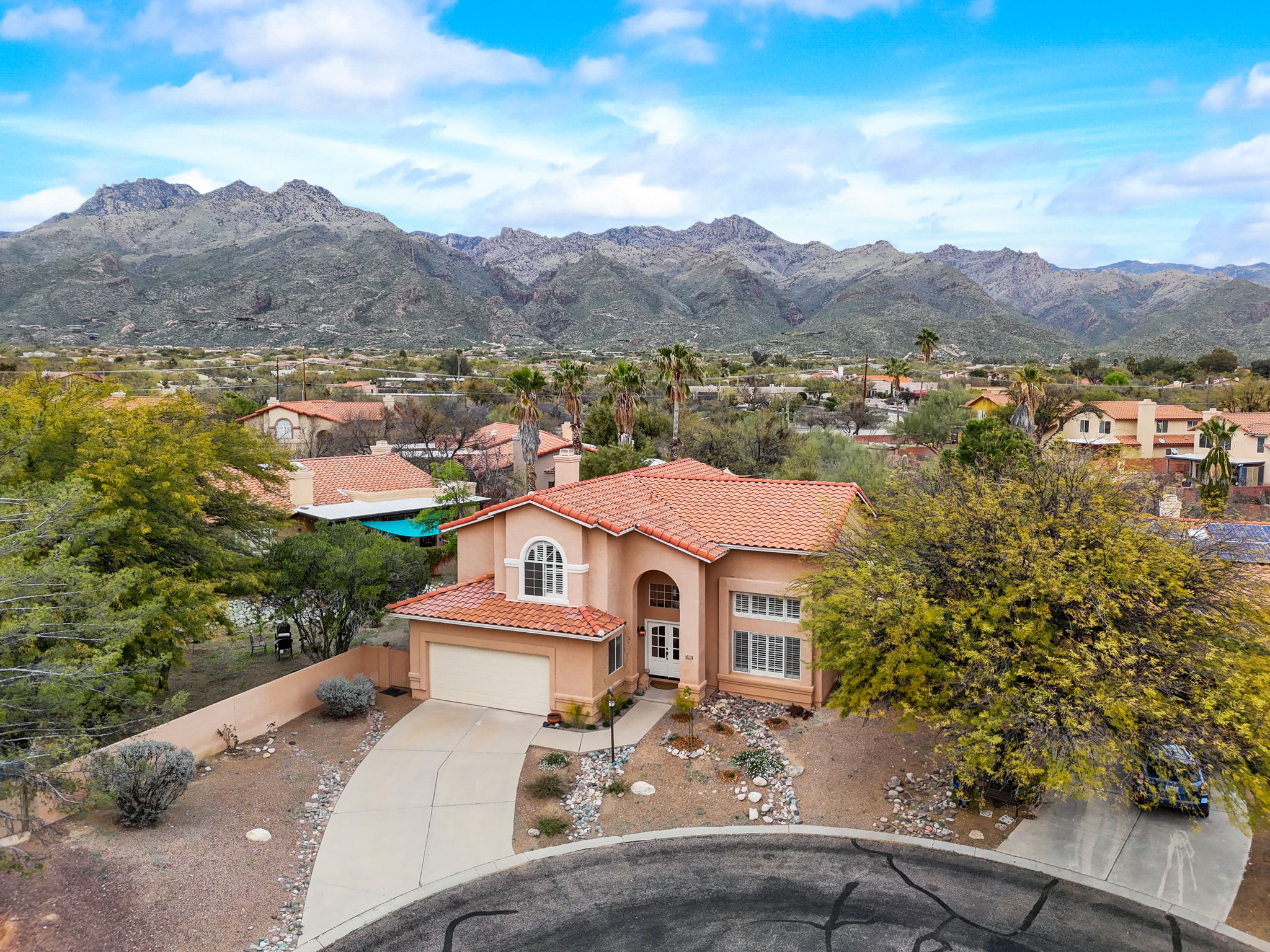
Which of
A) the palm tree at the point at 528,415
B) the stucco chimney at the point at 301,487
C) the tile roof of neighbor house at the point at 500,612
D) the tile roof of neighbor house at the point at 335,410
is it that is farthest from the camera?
the tile roof of neighbor house at the point at 335,410

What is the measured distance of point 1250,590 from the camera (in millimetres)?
16328

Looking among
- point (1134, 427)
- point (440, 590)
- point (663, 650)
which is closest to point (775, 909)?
point (663, 650)

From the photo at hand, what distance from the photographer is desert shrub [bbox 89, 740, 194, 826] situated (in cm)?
1558

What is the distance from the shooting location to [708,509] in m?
25.4

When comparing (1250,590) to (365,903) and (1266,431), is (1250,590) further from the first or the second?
(1266,431)

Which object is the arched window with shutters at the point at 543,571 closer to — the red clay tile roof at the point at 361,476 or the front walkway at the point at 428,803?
the front walkway at the point at 428,803

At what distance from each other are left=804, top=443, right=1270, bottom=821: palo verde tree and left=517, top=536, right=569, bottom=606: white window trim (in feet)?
23.8

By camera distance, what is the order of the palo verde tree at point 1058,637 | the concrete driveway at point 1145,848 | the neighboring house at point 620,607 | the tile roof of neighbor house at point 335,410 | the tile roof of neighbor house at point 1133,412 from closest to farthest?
the palo verde tree at point 1058,637 → the concrete driveway at point 1145,848 → the neighboring house at point 620,607 → the tile roof of neighbor house at point 335,410 → the tile roof of neighbor house at point 1133,412

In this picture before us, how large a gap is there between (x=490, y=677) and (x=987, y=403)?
59538 mm

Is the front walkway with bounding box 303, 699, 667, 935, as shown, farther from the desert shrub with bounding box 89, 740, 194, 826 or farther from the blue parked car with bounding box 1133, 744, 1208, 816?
the blue parked car with bounding box 1133, 744, 1208, 816

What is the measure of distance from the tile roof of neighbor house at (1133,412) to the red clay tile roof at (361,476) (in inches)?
1954

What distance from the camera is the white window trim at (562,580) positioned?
2291 centimetres

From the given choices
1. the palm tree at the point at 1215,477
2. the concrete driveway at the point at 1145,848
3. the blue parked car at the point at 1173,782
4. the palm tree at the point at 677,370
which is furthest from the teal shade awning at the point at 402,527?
the palm tree at the point at 1215,477

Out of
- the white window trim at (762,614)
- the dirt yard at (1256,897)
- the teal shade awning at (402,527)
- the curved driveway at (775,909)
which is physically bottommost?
the dirt yard at (1256,897)
